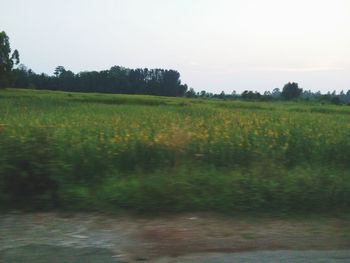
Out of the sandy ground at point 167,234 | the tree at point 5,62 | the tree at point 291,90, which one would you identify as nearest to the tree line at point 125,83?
the tree at point 291,90

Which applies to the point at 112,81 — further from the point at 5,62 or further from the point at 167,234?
the point at 167,234

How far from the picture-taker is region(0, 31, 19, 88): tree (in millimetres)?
56906

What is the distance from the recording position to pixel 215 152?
8.54 m

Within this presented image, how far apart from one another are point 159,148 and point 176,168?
1269mm

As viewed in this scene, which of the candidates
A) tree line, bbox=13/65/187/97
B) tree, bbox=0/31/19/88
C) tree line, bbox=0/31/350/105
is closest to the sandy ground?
tree, bbox=0/31/19/88

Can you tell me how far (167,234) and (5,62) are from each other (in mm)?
57590

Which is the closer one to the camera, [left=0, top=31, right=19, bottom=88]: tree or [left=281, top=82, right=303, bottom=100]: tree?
[left=0, top=31, right=19, bottom=88]: tree

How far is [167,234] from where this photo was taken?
4.62m

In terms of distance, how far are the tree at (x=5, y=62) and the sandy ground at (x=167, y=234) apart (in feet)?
185

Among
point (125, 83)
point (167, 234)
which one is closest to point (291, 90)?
point (125, 83)

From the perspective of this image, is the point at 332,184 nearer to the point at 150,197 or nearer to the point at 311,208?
the point at 311,208

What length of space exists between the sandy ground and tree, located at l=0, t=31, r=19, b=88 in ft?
185

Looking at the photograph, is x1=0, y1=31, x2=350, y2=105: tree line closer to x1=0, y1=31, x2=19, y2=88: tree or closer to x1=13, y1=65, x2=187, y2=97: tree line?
x1=13, y1=65, x2=187, y2=97: tree line

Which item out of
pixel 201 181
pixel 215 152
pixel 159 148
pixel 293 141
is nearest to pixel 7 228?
pixel 201 181
